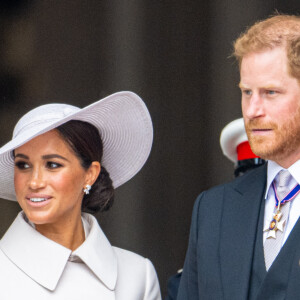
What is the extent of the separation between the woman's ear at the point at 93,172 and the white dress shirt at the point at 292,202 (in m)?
0.67

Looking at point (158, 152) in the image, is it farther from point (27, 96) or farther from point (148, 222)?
point (27, 96)

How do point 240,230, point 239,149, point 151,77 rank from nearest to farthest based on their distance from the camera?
point 240,230 < point 239,149 < point 151,77

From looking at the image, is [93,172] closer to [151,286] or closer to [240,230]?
[151,286]

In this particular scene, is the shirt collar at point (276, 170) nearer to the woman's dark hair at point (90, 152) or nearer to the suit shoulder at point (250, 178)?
the suit shoulder at point (250, 178)

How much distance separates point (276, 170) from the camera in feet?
9.27

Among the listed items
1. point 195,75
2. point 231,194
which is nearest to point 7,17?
point 195,75

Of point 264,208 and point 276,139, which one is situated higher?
point 276,139

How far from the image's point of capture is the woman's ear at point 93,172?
3.19 metres

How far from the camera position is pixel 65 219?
3.12m

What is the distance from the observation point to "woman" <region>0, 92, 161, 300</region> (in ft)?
9.84

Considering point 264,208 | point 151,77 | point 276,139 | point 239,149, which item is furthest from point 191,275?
point 151,77

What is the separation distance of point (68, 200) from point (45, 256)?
0.21 m

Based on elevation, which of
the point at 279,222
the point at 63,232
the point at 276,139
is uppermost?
the point at 276,139

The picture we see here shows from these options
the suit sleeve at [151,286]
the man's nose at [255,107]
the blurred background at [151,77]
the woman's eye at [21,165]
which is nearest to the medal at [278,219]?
the man's nose at [255,107]
